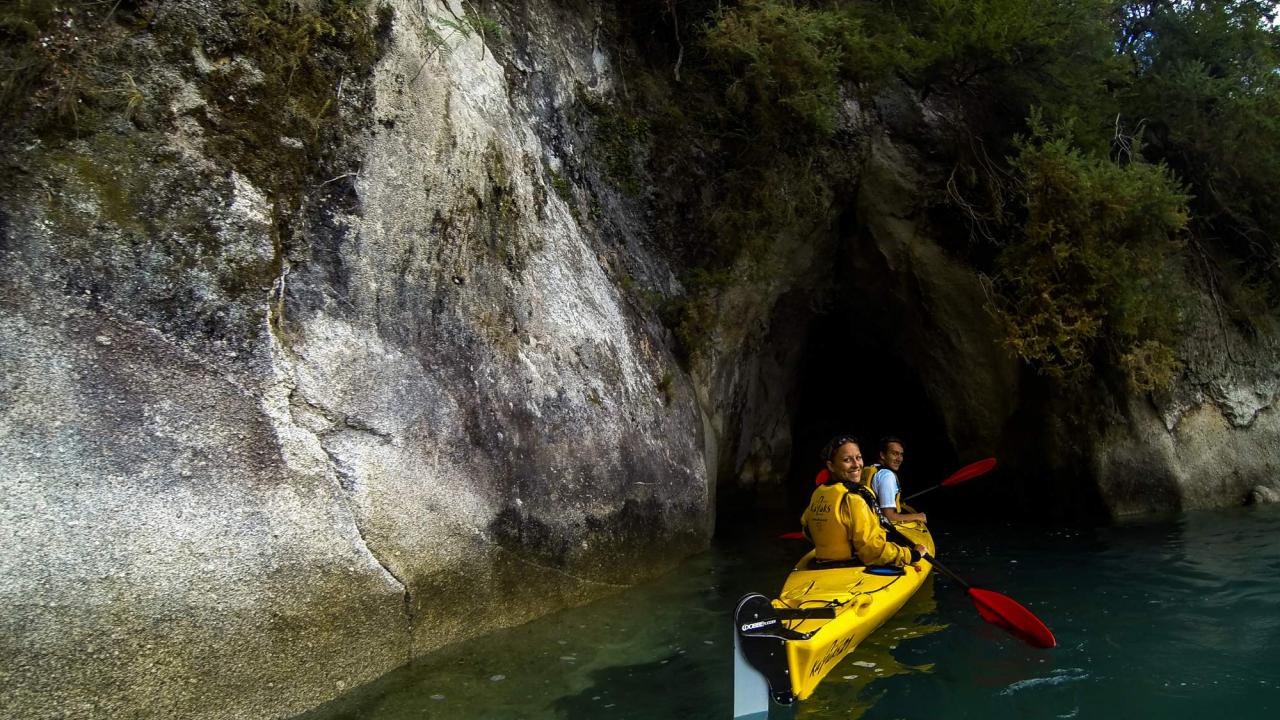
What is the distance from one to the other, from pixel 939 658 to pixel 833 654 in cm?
93

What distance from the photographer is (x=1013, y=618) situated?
5.49 m

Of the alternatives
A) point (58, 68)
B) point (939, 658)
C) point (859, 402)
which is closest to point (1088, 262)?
point (939, 658)

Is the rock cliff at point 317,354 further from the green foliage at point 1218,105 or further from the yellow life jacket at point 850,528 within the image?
the green foliage at point 1218,105

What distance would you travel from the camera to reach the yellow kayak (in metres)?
4.32

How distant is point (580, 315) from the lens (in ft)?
22.8

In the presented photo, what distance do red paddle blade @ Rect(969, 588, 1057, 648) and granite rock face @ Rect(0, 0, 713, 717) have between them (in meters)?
2.59

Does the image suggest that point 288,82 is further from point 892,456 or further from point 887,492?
Result: point 892,456

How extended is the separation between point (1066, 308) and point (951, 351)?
1.94m

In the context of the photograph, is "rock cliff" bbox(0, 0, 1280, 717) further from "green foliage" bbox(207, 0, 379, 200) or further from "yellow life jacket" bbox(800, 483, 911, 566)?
"yellow life jacket" bbox(800, 483, 911, 566)

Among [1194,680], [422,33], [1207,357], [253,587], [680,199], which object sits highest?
[422,33]

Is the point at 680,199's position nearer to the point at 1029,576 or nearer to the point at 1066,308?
the point at 1066,308

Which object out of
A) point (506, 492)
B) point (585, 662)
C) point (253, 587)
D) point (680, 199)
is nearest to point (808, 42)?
point (680, 199)

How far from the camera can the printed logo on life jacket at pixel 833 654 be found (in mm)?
4543

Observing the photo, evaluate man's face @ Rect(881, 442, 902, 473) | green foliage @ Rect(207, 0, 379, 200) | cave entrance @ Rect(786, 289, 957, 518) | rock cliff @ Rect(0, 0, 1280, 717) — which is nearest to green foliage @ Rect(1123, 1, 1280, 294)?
cave entrance @ Rect(786, 289, 957, 518)
